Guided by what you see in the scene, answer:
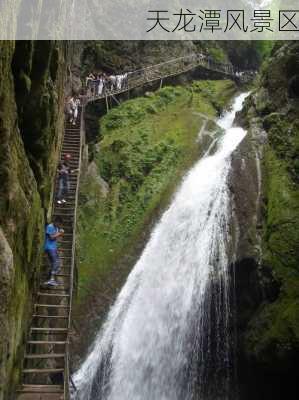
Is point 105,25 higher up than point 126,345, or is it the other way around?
point 105,25

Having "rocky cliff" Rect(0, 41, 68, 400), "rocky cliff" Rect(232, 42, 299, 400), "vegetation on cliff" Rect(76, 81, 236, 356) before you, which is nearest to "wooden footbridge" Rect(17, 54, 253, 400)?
"rocky cliff" Rect(0, 41, 68, 400)

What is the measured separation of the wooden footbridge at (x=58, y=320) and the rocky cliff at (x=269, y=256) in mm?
5031

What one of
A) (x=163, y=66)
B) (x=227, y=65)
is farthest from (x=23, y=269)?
(x=227, y=65)

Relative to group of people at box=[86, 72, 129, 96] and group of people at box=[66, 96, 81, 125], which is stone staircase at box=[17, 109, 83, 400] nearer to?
group of people at box=[66, 96, 81, 125]

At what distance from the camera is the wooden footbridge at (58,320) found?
9719 mm

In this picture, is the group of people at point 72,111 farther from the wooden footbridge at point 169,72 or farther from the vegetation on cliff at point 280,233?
the vegetation on cliff at point 280,233

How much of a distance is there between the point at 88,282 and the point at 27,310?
5354mm

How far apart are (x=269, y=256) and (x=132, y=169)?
24.5ft

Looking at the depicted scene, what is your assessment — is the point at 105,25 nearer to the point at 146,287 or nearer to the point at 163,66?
the point at 163,66

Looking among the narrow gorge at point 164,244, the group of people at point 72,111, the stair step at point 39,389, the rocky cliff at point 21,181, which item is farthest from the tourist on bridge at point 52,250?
the group of people at point 72,111

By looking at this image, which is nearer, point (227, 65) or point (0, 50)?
point (0, 50)

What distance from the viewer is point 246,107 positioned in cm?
2094

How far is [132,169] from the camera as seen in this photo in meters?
18.6

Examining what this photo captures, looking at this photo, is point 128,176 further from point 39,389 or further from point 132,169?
point 39,389
